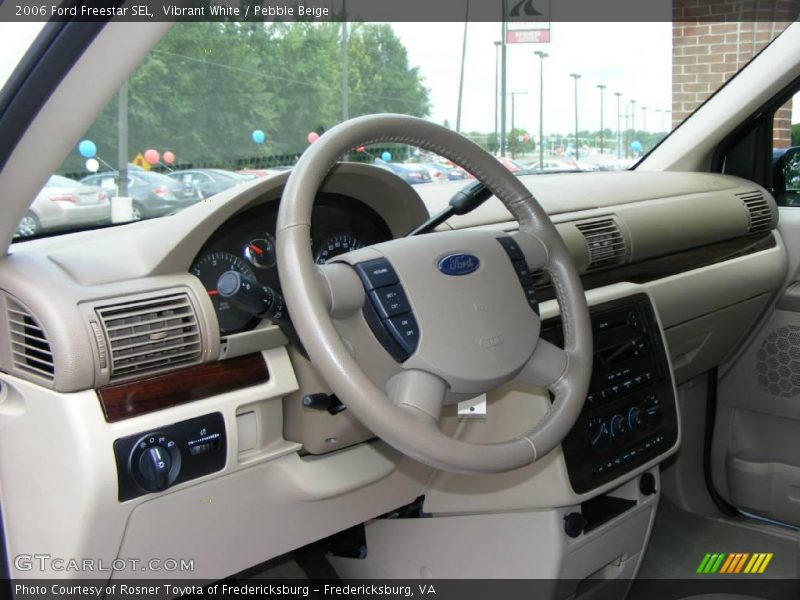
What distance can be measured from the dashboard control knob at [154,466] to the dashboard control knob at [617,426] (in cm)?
106

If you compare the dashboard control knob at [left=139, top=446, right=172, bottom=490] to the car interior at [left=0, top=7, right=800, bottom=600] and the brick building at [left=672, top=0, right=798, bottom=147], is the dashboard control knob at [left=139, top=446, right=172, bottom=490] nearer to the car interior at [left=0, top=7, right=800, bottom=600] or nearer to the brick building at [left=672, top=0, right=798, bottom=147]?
the car interior at [left=0, top=7, right=800, bottom=600]

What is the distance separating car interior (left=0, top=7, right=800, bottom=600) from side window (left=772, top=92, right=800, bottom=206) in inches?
34.5

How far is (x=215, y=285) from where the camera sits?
1.51 metres

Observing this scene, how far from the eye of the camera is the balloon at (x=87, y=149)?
1379 millimetres

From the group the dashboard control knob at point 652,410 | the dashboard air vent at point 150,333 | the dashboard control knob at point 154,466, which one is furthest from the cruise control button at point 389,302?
the dashboard control knob at point 652,410

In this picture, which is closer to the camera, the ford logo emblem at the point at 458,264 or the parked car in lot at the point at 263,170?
the ford logo emblem at the point at 458,264

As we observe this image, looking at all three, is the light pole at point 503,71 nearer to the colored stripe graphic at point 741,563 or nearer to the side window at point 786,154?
the side window at point 786,154

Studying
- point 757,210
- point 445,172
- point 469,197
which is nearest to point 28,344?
point 469,197

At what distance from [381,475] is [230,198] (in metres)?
0.68

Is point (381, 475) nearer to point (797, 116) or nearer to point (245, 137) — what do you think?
point (245, 137)

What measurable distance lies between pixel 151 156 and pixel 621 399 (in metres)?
1.21

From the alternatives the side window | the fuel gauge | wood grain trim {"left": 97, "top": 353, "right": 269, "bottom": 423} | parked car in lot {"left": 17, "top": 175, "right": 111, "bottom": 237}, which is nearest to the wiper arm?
the fuel gauge

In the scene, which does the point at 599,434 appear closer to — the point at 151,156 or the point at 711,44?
the point at 151,156

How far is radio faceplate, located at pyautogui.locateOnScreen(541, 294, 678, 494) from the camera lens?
73.5 inches
